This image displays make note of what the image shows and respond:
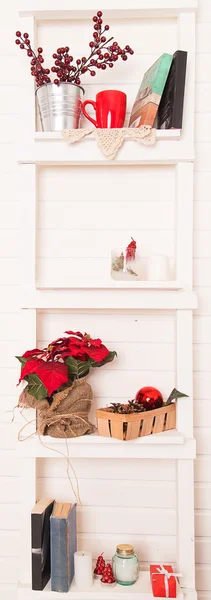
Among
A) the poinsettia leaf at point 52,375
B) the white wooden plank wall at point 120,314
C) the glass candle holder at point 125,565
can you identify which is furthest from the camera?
the white wooden plank wall at point 120,314

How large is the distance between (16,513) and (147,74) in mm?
1231

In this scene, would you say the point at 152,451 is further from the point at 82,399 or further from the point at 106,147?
the point at 106,147

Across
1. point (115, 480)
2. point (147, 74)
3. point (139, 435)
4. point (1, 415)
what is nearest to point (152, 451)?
point (139, 435)

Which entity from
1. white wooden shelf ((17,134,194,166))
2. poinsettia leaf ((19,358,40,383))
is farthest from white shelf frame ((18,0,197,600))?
poinsettia leaf ((19,358,40,383))

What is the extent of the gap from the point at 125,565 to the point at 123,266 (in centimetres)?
76

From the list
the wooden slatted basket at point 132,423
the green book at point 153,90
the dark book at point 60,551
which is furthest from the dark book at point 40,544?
the green book at point 153,90

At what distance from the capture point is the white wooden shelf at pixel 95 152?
1.50m

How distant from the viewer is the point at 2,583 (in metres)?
1.62

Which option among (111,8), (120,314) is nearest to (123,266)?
(120,314)

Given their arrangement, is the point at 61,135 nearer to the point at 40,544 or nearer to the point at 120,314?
the point at 120,314

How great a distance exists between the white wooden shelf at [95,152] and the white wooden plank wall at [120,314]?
0.34ft

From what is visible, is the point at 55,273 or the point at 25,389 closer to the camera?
the point at 25,389

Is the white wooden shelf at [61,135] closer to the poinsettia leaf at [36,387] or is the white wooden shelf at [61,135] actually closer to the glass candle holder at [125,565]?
the poinsettia leaf at [36,387]

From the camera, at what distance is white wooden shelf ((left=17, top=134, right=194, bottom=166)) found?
150cm
